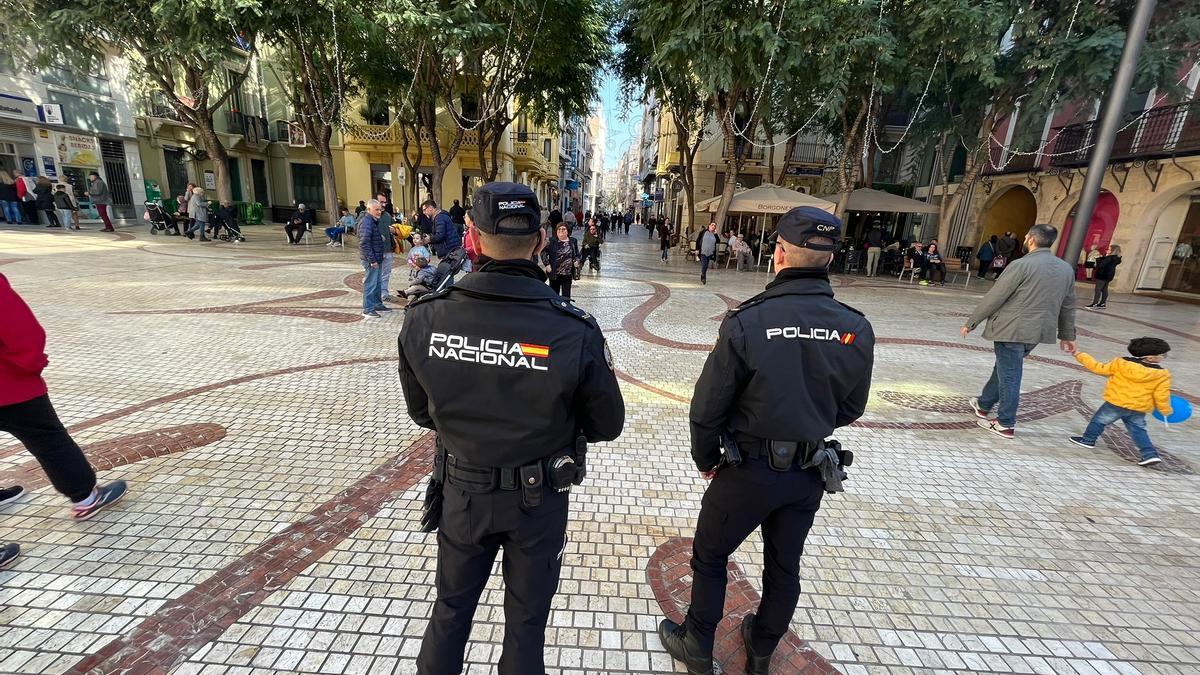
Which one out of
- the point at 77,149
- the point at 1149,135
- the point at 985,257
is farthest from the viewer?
the point at 77,149

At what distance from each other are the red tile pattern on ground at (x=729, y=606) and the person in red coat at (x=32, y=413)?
3425 millimetres

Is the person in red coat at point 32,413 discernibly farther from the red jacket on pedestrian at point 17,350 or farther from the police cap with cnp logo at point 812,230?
the police cap with cnp logo at point 812,230

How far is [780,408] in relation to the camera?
6.48 ft

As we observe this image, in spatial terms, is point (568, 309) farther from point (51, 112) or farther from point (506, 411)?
point (51, 112)

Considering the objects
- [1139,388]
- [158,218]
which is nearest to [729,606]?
[1139,388]

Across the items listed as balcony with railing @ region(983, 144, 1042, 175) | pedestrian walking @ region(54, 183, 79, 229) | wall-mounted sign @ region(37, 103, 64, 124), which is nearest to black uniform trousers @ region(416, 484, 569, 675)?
balcony with railing @ region(983, 144, 1042, 175)

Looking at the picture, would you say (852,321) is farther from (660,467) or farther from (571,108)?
(571,108)

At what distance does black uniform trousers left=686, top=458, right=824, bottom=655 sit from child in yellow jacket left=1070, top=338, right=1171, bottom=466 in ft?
13.4

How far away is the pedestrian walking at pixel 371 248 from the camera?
7.89 m

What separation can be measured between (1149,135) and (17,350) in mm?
23142

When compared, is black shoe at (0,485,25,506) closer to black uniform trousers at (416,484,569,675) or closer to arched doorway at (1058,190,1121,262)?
black uniform trousers at (416,484,569,675)

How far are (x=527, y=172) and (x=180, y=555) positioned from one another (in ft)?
112

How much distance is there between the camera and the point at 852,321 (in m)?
2.06

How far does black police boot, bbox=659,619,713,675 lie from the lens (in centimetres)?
230
